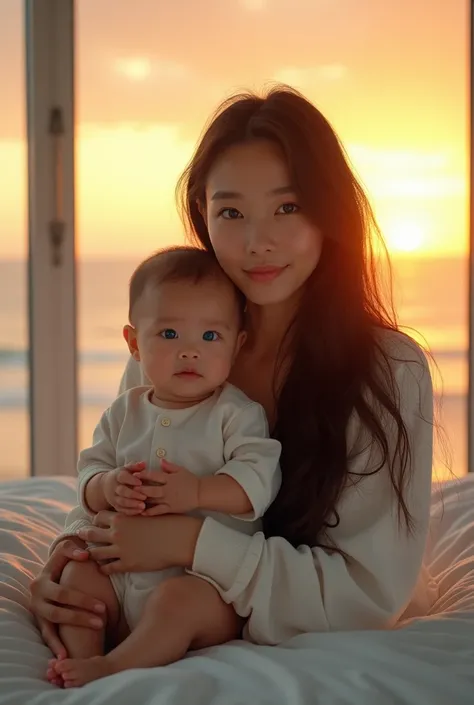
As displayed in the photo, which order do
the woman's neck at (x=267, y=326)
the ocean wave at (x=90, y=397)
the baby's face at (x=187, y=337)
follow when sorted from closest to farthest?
the baby's face at (x=187, y=337) < the woman's neck at (x=267, y=326) < the ocean wave at (x=90, y=397)

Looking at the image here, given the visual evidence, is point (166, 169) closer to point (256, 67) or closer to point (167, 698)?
point (256, 67)

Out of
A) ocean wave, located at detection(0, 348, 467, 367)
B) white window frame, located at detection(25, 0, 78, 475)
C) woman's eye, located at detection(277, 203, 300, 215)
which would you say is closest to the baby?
woman's eye, located at detection(277, 203, 300, 215)

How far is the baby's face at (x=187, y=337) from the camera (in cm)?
135

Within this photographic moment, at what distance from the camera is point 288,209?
1455 millimetres

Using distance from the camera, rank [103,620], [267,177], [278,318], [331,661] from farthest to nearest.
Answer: [278,318]
[267,177]
[103,620]
[331,661]

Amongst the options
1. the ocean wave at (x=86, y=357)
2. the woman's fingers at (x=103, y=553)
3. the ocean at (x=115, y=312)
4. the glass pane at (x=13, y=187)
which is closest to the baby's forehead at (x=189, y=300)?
the woman's fingers at (x=103, y=553)

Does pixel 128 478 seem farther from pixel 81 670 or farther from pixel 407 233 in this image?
pixel 407 233

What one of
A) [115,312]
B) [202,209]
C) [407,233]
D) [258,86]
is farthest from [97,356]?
[202,209]

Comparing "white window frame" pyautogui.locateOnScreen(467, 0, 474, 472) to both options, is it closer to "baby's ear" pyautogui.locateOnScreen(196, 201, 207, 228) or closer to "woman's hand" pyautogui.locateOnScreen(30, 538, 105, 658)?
"baby's ear" pyautogui.locateOnScreen(196, 201, 207, 228)

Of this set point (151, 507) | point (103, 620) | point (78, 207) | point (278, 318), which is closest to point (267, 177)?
point (278, 318)

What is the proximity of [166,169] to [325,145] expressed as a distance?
2.67 metres

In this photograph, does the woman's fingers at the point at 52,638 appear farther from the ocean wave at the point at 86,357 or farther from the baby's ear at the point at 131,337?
the ocean wave at the point at 86,357

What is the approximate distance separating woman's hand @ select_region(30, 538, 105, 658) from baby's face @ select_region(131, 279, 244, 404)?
279 millimetres

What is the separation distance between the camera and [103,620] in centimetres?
129
